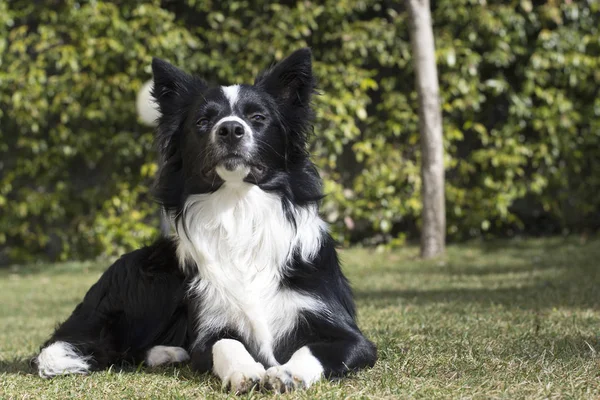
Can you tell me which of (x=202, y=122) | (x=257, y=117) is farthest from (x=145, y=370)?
(x=257, y=117)

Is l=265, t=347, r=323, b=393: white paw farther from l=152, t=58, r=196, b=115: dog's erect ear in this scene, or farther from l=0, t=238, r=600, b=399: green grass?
l=152, t=58, r=196, b=115: dog's erect ear

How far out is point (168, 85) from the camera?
3.68 metres

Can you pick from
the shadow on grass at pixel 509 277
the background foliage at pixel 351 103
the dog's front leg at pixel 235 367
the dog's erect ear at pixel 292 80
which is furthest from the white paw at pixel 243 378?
the background foliage at pixel 351 103

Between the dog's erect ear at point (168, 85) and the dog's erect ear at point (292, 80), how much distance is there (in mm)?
356

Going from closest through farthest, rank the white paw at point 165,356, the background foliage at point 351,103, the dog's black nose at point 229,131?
the dog's black nose at point 229,131
the white paw at point 165,356
the background foliage at point 351,103

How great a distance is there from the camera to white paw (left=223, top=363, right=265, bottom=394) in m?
2.78

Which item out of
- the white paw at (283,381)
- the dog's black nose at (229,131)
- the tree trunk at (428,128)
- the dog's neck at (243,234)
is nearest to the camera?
the white paw at (283,381)

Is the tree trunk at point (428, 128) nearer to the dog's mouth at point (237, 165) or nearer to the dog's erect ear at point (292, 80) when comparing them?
the dog's erect ear at point (292, 80)

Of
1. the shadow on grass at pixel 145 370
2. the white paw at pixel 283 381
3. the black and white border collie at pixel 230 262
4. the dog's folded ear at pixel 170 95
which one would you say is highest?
the dog's folded ear at pixel 170 95

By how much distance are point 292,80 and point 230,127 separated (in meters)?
0.57

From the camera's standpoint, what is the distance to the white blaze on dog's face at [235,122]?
131 inches

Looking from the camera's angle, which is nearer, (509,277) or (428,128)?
(509,277)

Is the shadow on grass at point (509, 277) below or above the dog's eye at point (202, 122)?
below

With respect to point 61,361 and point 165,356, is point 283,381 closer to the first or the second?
point 165,356
